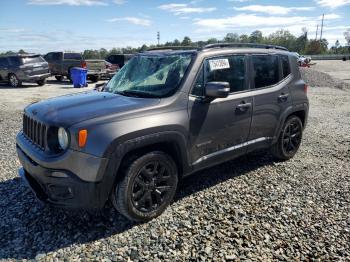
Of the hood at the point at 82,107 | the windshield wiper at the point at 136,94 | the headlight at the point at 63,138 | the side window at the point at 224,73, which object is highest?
the side window at the point at 224,73

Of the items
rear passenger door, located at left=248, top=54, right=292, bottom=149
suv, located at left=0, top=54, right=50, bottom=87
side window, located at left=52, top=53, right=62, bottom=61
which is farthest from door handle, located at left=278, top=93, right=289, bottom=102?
side window, located at left=52, top=53, right=62, bottom=61

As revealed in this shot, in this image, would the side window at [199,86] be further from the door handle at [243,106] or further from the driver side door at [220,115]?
the door handle at [243,106]

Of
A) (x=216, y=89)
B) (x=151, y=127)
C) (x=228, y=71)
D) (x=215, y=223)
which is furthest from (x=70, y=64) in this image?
(x=215, y=223)

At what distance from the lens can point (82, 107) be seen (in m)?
3.48

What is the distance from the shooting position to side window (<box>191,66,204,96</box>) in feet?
12.6

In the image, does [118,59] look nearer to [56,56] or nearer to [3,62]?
[56,56]

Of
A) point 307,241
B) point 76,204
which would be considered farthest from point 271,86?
point 76,204

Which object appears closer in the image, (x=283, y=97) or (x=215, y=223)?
(x=215, y=223)

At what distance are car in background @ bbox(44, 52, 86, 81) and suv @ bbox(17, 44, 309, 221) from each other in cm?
1641

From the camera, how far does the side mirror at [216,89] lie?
3.64 meters

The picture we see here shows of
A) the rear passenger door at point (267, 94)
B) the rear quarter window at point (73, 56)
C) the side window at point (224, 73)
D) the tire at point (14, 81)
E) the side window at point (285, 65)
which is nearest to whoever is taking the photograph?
the side window at point (224, 73)

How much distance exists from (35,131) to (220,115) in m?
2.13

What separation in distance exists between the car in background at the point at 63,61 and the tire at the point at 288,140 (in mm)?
16540

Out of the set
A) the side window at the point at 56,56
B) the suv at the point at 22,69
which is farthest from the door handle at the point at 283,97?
the side window at the point at 56,56
